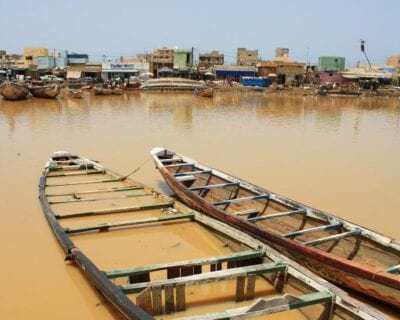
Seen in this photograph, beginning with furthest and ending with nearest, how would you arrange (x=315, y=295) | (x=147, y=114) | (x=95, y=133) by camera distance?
(x=147, y=114), (x=95, y=133), (x=315, y=295)

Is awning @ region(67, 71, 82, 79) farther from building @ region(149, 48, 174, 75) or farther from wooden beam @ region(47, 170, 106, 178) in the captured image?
wooden beam @ region(47, 170, 106, 178)

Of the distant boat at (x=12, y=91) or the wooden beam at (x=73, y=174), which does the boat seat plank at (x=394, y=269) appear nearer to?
the wooden beam at (x=73, y=174)

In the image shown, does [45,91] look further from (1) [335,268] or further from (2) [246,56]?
(2) [246,56]

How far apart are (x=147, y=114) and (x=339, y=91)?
1241 inches

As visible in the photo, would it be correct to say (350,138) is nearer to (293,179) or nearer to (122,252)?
(293,179)

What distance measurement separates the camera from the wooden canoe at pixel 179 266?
154 inches

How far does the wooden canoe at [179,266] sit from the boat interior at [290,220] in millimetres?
671

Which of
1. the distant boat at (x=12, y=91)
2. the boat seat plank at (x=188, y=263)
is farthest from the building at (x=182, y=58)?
the boat seat plank at (x=188, y=263)

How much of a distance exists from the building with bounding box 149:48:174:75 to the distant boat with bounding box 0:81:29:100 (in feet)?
97.9

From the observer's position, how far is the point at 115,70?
2256 inches

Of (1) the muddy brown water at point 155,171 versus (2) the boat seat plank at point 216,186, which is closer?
(1) the muddy brown water at point 155,171

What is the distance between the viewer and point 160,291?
4203 millimetres

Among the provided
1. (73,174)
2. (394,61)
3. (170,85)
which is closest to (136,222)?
(73,174)

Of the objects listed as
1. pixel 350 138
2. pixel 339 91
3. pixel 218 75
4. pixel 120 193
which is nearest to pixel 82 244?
pixel 120 193
